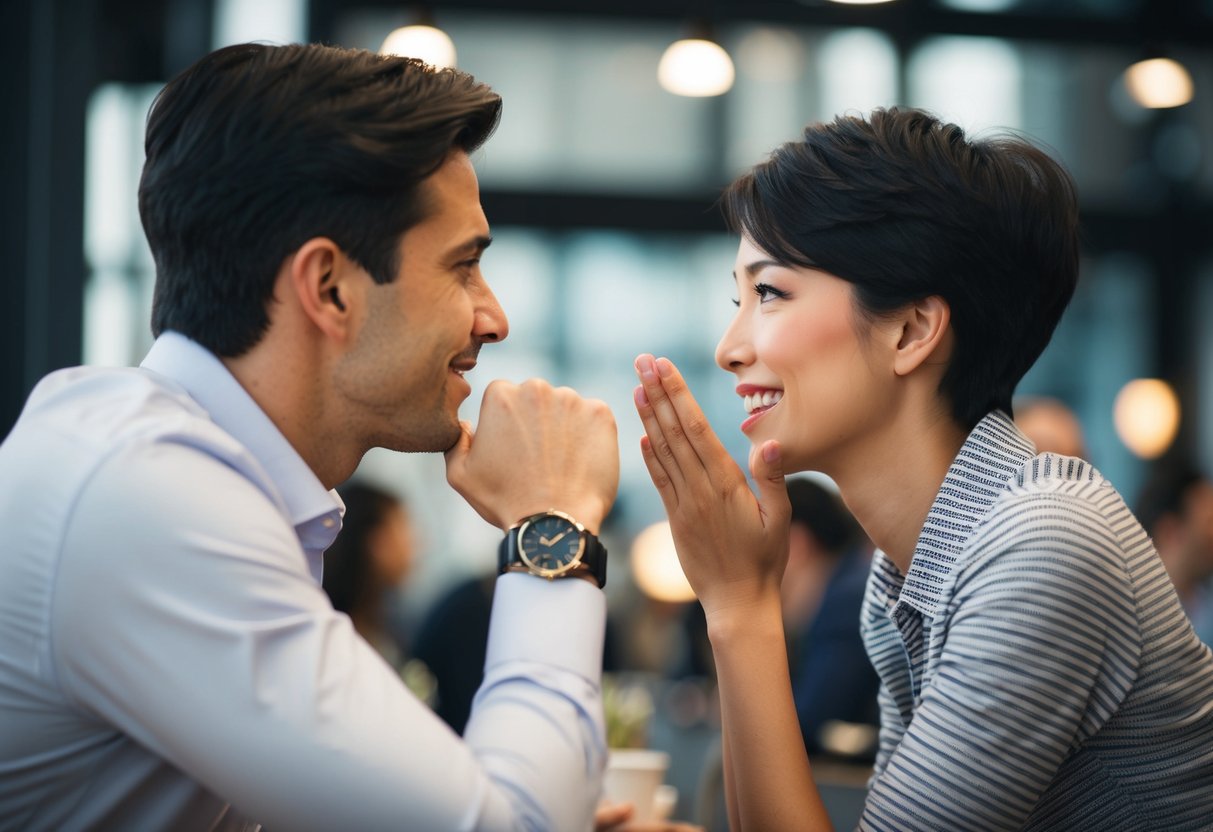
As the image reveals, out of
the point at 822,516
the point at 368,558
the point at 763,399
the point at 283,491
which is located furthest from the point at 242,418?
the point at 822,516

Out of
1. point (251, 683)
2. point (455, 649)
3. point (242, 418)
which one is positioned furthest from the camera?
point (455, 649)

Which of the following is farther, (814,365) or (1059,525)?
(814,365)

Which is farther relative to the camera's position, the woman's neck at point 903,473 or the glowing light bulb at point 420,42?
the glowing light bulb at point 420,42

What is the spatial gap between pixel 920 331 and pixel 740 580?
0.42 metres

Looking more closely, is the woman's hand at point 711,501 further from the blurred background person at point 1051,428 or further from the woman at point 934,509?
the blurred background person at point 1051,428

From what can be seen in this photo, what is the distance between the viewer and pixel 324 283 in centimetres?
136

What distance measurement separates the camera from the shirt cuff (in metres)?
1.22

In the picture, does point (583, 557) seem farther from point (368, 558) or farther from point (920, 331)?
point (368, 558)

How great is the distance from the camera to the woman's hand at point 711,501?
1680 mm

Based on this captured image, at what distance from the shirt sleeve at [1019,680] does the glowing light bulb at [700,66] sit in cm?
350

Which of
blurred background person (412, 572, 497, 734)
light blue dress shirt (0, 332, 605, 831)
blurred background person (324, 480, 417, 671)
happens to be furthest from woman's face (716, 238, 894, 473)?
blurred background person (412, 572, 497, 734)

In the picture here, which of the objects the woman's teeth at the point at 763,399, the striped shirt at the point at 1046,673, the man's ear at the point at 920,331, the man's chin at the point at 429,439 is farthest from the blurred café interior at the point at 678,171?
the man's chin at the point at 429,439

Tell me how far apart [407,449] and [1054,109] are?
312 inches

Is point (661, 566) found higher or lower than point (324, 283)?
lower
